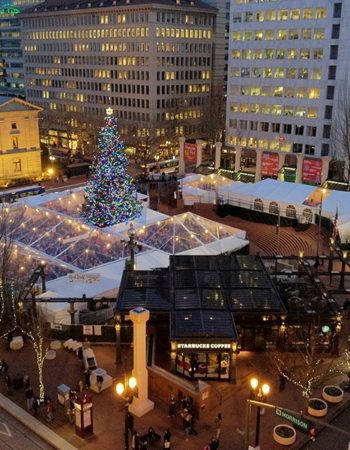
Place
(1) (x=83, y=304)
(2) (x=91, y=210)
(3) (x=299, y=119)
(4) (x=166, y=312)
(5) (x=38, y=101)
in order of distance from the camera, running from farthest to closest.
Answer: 1. (5) (x=38, y=101)
2. (3) (x=299, y=119)
3. (2) (x=91, y=210)
4. (1) (x=83, y=304)
5. (4) (x=166, y=312)

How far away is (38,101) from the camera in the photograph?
124 metres

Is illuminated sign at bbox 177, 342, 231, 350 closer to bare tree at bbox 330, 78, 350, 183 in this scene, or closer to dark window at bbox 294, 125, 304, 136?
bare tree at bbox 330, 78, 350, 183

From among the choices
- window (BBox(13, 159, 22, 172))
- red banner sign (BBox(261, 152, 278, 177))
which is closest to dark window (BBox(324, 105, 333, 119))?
red banner sign (BBox(261, 152, 278, 177))

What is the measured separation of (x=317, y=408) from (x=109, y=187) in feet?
86.5

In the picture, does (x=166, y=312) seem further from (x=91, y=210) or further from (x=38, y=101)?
(x=38, y=101)

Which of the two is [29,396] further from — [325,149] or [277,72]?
[277,72]

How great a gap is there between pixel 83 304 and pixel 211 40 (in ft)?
287

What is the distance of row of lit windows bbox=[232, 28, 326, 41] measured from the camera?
78588 mm

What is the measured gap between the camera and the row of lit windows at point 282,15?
77938mm

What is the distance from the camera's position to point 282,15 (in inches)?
3211

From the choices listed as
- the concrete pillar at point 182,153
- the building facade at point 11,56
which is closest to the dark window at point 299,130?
the concrete pillar at point 182,153

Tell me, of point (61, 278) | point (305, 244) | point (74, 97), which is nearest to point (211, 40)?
point (74, 97)

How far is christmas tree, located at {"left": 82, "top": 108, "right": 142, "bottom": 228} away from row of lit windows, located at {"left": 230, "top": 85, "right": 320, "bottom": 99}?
45.1 meters

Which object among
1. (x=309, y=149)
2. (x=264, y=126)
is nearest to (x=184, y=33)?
(x=264, y=126)
